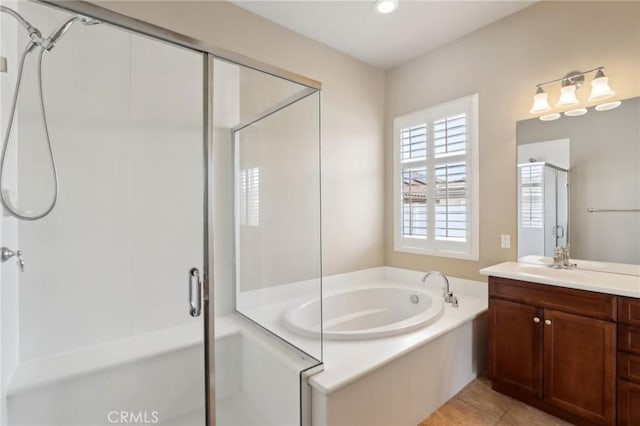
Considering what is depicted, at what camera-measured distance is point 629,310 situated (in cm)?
157

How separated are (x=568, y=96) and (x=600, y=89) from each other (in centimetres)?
17

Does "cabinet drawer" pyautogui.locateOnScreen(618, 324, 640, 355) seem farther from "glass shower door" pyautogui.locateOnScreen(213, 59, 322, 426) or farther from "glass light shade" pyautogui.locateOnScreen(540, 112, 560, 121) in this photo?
"glass shower door" pyautogui.locateOnScreen(213, 59, 322, 426)

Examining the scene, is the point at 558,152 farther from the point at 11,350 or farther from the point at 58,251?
the point at 11,350

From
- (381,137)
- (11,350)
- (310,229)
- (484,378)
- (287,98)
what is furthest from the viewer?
(381,137)

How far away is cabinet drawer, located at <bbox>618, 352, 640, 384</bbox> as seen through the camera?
1.54 meters

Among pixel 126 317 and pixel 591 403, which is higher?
pixel 126 317

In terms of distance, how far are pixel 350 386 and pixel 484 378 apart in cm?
142

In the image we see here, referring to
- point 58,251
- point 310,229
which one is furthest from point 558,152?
point 58,251

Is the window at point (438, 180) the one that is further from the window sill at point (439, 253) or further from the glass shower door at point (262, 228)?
the glass shower door at point (262, 228)

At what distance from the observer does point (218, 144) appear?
2.00 metres

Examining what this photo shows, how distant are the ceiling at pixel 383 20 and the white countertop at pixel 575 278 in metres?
1.99

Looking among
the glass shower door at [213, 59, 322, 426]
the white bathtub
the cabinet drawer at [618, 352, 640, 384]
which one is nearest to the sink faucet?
the cabinet drawer at [618, 352, 640, 384]

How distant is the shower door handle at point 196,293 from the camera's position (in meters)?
1.47

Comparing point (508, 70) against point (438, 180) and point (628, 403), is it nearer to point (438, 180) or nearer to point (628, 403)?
point (438, 180)
